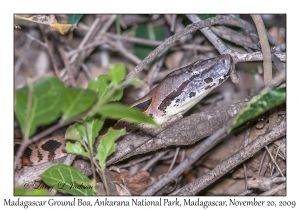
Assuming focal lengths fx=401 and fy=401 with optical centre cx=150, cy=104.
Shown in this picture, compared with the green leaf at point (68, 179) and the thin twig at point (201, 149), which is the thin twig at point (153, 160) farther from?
the green leaf at point (68, 179)

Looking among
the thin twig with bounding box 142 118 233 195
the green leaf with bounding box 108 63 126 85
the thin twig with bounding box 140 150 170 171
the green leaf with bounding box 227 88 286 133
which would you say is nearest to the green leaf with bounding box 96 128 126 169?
the thin twig with bounding box 142 118 233 195

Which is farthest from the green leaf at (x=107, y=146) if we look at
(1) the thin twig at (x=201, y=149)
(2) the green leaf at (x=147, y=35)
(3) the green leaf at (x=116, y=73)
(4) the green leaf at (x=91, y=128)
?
(2) the green leaf at (x=147, y=35)

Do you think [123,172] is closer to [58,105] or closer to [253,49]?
[253,49]

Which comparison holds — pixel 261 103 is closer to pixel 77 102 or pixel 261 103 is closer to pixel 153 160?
pixel 77 102

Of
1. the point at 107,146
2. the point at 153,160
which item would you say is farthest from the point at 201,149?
the point at 153,160

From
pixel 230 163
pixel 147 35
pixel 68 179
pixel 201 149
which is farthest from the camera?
pixel 147 35

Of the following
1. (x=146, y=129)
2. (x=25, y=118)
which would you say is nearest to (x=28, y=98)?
(x=25, y=118)

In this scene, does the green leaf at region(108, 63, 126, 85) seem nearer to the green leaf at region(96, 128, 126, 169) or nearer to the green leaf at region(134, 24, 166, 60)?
the green leaf at region(96, 128, 126, 169)
